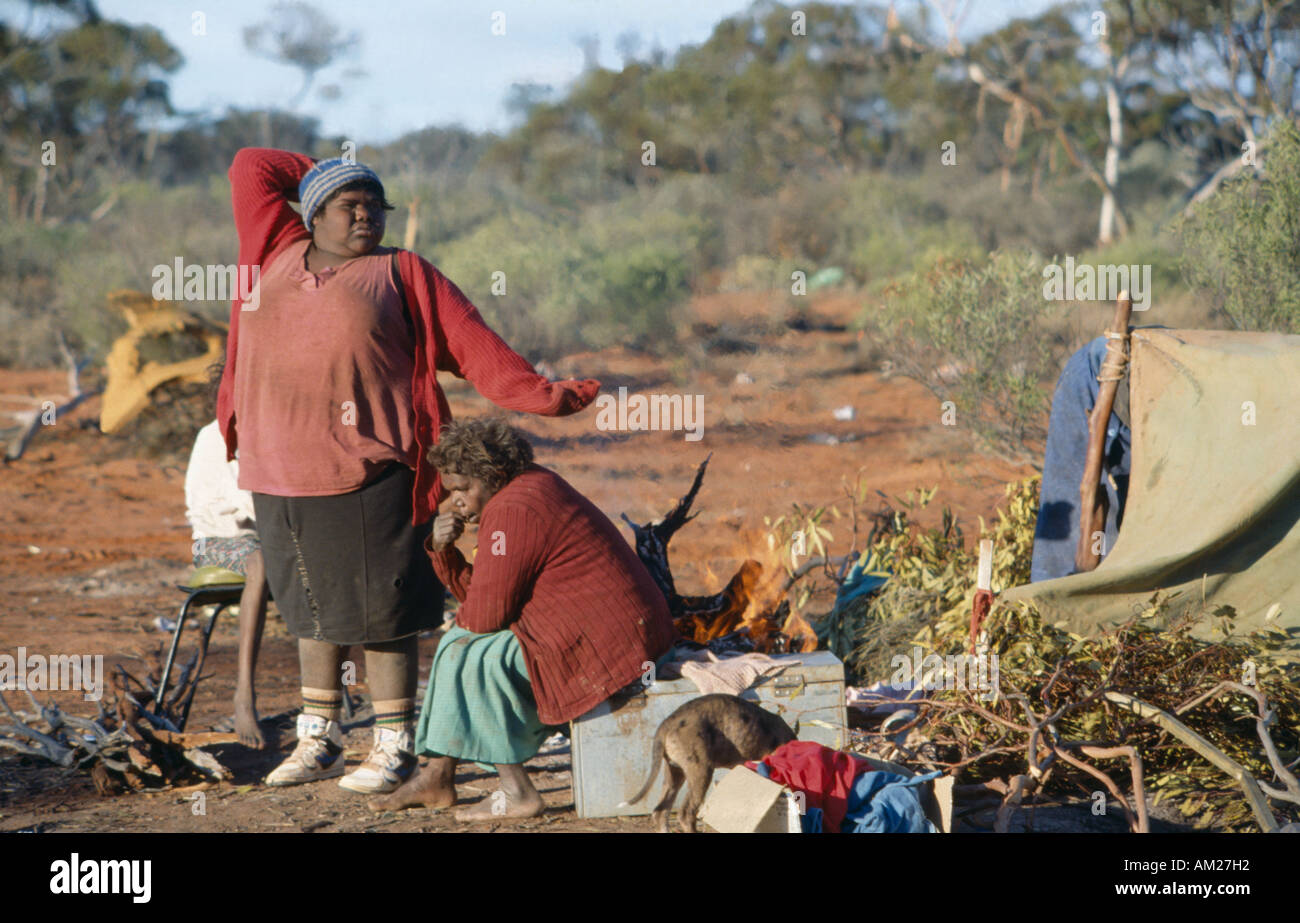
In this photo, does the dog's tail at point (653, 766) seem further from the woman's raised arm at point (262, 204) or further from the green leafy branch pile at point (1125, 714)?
the woman's raised arm at point (262, 204)

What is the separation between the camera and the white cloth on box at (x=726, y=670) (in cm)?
373

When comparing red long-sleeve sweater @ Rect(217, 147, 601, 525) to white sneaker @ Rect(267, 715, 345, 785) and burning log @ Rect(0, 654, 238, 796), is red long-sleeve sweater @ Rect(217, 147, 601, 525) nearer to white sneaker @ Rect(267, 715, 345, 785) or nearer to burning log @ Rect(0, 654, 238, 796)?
white sneaker @ Rect(267, 715, 345, 785)

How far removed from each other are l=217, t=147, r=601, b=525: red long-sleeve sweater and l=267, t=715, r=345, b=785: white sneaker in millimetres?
784

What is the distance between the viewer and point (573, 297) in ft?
43.9

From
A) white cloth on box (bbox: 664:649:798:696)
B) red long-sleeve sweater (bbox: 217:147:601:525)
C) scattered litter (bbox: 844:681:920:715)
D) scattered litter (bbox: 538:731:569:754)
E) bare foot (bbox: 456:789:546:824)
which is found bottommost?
scattered litter (bbox: 538:731:569:754)

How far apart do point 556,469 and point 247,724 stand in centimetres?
540

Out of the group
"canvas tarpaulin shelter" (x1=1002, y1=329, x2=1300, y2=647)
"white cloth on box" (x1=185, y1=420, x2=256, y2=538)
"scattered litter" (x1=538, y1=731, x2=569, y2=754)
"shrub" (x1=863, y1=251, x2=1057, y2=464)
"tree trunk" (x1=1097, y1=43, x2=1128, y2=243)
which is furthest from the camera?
"tree trunk" (x1=1097, y1=43, x2=1128, y2=243)

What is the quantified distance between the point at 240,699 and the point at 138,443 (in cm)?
724

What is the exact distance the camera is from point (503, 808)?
12.2 ft

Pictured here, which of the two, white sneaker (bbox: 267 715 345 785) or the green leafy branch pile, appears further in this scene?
white sneaker (bbox: 267 715 345 785)

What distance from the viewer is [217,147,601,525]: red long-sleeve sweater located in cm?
392

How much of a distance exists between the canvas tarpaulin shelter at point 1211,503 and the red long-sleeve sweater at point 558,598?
4.07 feet

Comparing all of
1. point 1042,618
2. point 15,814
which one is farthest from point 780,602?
point 15,814

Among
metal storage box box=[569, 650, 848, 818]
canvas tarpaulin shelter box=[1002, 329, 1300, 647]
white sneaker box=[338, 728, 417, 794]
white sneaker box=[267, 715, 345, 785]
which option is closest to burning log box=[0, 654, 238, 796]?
white sneaker box=[267, 715, 345, 785]
